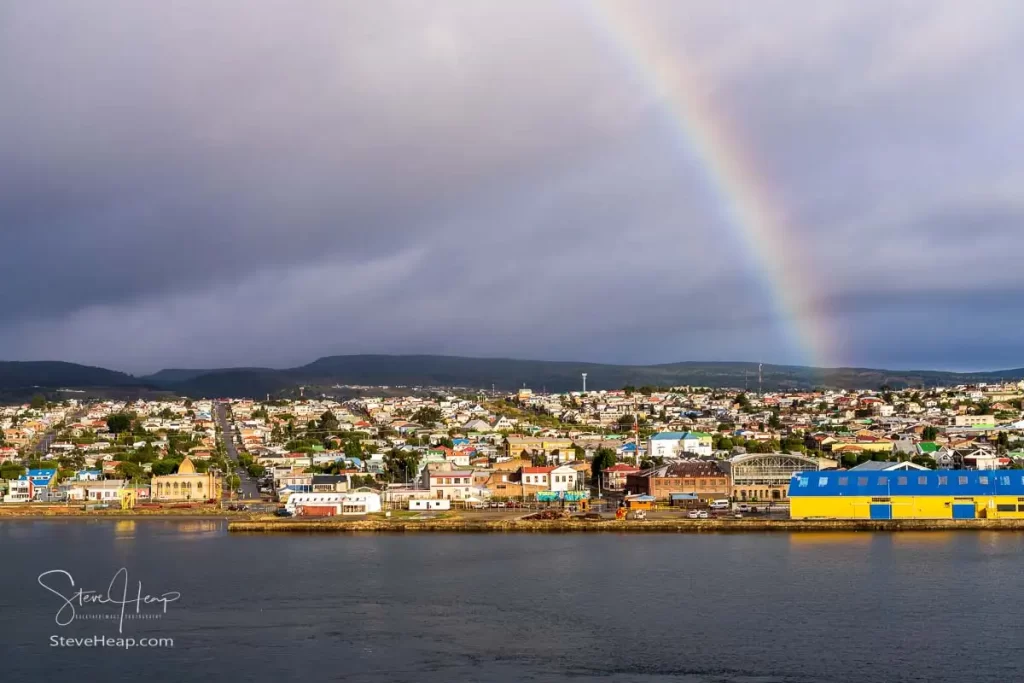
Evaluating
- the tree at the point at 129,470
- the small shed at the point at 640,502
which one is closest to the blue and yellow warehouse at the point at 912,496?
the small shed at the point at 640,502

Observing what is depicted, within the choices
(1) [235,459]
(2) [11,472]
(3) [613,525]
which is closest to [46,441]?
(1) [235,459]

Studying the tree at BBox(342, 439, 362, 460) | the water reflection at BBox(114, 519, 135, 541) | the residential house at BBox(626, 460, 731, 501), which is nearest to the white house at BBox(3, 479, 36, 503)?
the water reflection at BBox(114, 519, 135, 541)

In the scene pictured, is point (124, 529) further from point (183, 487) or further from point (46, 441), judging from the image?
point (46, 441)

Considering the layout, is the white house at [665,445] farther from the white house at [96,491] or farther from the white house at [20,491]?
the white house at [20,491]

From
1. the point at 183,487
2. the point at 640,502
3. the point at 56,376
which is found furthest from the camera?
the point at 56,376

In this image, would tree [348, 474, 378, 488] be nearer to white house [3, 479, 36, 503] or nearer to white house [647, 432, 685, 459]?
white house [3, 479, 36, 503]

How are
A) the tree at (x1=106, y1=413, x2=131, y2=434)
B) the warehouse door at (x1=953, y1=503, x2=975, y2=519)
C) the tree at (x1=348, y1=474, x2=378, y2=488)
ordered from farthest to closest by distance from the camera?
the tree at (x1=106, y1=413, x2=131, y2=434)
the tree at (x1=348, y1=474, x2=378, y2=488)
the warehouse door at (x1=953, y1=503, x2=975, y2=519)

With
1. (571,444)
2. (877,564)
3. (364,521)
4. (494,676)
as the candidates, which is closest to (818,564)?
(877,564)
